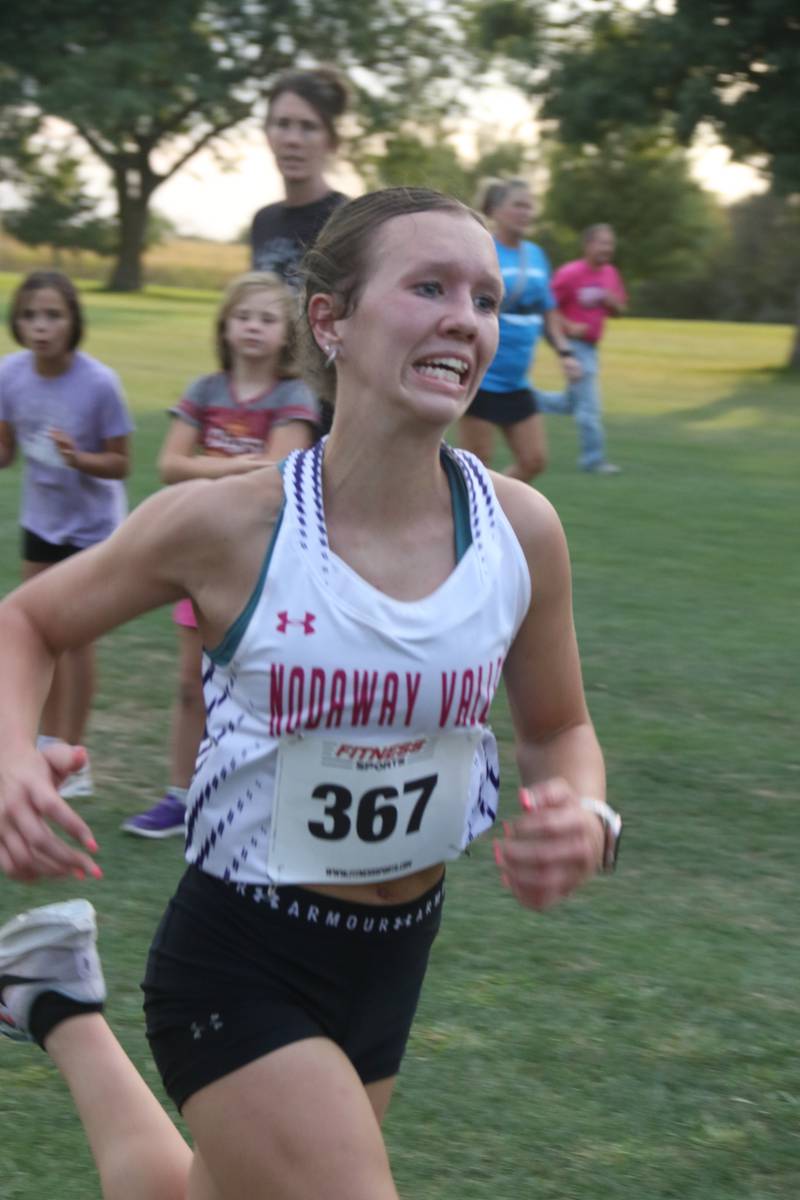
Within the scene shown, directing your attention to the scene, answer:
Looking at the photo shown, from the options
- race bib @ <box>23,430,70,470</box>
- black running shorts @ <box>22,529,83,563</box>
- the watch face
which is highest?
race bib @ <box>23,430,70,470</box>

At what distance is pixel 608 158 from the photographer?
225 ft

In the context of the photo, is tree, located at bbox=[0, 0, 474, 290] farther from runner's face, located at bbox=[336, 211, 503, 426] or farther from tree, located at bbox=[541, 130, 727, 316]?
runner's face, located at bbox=[336, 211, 503, 426]

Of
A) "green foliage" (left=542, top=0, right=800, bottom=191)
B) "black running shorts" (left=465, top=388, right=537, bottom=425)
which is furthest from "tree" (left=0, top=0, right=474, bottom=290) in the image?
"black running shorts" (left=465, top=388, right=537, bottom=425)

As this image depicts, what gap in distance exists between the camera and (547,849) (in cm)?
233

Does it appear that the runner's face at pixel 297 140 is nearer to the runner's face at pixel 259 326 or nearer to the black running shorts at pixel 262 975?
the runner's face at pixel 259 326

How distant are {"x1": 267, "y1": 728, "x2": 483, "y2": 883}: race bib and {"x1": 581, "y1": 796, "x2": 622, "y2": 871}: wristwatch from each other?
0.21 meters

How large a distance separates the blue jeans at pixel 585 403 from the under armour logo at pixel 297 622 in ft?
38.5

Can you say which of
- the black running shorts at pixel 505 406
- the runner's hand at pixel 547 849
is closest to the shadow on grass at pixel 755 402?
the black running shorts at pixel 505 406

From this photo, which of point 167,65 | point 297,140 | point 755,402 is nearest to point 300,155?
point 297,140

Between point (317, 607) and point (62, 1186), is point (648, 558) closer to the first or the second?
point (62, 1186)

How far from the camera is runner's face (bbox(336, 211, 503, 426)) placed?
2.48 m

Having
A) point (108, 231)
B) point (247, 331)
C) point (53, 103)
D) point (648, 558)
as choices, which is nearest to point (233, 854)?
point (247, 331)

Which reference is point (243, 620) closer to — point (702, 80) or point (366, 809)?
point (366, 809)

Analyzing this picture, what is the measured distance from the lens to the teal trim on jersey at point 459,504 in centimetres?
259
